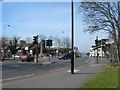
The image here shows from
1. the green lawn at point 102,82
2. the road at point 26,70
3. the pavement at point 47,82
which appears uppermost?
the green lawn at point 102,82

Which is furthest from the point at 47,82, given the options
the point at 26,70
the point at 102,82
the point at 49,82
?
the point at 26,70

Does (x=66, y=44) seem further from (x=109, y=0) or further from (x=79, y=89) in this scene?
(x=79, y=89)

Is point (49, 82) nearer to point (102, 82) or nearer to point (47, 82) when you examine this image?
point (47, 82)

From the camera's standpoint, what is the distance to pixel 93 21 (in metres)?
25.0

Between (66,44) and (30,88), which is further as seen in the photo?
(66,44)

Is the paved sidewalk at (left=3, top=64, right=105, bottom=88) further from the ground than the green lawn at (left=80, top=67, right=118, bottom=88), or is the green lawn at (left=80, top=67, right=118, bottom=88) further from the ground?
the green lawn at (left=80, top=67, right=118, bottom=88)

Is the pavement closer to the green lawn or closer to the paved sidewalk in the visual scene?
the paved sidewalk

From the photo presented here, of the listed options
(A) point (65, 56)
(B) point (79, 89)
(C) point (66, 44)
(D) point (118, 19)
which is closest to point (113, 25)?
(D) point (118, 19)

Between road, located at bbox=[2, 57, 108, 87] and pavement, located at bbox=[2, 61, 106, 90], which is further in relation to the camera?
road, located at bbox=[2, 57, 108, 87]

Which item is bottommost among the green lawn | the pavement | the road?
the road

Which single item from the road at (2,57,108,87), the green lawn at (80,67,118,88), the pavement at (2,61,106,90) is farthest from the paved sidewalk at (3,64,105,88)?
the road at (2,57,108,87)

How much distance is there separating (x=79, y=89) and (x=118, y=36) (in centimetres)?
Result: 1753

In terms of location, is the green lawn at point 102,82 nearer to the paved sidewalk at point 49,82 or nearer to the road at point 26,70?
the paved sidewalk at point 49,82

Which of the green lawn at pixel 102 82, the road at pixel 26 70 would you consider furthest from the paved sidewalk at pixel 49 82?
the road at pixel 26 70
